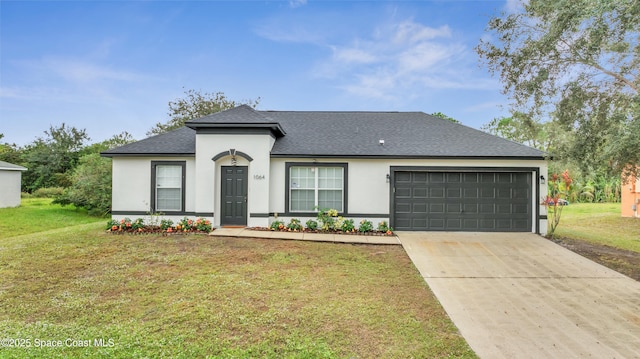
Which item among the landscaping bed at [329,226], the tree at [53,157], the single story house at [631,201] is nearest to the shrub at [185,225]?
the landscaping bed at [329,226]

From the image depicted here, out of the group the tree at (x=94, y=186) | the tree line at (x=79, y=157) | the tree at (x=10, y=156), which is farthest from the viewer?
the tree at (x=10, y=156)

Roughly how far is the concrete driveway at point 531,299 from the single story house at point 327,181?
2085mm

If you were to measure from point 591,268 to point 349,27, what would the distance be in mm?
13173

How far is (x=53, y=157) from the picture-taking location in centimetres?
3172

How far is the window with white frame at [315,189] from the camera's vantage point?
1105 centimetres

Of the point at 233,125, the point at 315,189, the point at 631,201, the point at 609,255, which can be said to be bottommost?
the point at 609,255

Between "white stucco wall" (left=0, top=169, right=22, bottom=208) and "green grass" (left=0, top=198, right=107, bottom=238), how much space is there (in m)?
0.91

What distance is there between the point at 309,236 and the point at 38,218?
58.0 feet

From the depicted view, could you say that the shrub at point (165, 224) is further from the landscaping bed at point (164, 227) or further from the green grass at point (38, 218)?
the green grass at point (38, 218)

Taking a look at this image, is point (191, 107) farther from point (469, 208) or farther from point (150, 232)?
point (469, 208)

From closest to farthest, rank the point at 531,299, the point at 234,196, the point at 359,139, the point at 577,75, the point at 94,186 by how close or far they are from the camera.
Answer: the point at 531,299
the point at 577,75
the point at 234,196
the point at 359,139
the point at 94,186

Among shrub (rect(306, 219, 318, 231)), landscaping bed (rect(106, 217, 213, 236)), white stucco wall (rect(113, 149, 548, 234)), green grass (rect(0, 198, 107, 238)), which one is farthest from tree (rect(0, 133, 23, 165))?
shrub (rect(306, 219, 318, 231))

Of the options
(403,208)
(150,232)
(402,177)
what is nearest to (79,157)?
(150,232)

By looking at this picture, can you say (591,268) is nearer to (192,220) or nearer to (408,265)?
(408,265)
